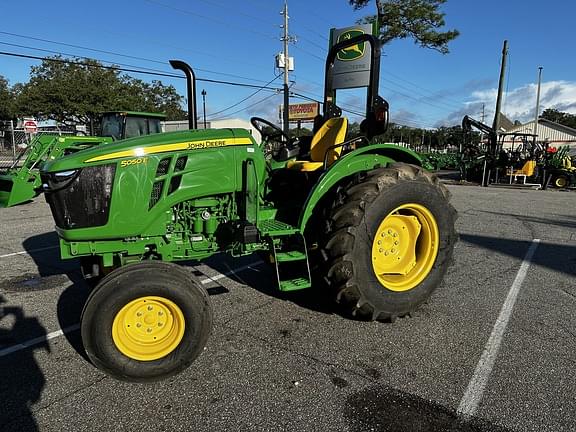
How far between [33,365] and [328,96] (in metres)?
3.61

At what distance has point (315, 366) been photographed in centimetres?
283

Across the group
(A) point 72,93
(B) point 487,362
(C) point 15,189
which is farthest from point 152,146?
(A) point 72,93

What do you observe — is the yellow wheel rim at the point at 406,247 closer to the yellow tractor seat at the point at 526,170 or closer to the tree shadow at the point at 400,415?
the tree shadow at the point at 400,415

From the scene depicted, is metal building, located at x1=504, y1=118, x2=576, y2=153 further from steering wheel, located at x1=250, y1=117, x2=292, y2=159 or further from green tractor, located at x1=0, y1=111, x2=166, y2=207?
steering wheel, located at x1=250, y1=117, x2=292, y2=159

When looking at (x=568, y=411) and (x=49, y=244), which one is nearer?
(x=568, y=411)

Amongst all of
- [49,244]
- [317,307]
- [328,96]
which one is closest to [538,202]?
[328,96]

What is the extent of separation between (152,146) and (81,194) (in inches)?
22.5

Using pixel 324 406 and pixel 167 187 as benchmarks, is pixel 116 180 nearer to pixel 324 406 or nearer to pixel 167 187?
pixel 167 187

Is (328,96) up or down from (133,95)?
down

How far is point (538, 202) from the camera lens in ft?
36.9

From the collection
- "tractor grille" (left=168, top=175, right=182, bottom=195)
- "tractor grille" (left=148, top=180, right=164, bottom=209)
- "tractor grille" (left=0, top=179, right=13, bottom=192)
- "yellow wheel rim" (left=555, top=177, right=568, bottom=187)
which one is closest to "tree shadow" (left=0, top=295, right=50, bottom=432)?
"tractor grille" (left=148, top=180, right=164, bottom=209)

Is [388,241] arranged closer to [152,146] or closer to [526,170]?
[152,146]

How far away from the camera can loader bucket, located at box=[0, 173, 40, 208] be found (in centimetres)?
875

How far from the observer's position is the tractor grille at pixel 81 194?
2836 mm
